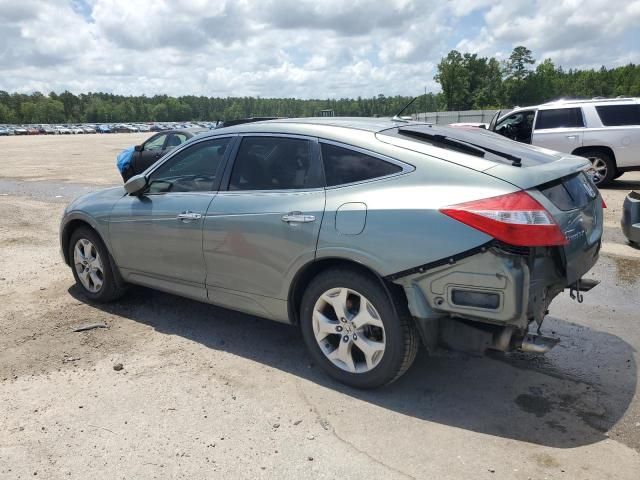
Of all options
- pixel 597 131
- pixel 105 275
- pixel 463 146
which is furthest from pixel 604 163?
pixel 105 275

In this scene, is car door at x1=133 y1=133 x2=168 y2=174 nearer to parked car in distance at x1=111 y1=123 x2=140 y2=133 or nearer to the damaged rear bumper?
the damaged rear bumper

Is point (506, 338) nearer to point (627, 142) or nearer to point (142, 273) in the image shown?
point (142, 273)

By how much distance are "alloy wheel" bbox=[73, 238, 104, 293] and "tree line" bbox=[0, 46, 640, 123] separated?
29.7 metres

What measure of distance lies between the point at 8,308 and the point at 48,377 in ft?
5.70

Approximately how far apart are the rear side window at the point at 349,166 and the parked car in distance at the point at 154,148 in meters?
9.55

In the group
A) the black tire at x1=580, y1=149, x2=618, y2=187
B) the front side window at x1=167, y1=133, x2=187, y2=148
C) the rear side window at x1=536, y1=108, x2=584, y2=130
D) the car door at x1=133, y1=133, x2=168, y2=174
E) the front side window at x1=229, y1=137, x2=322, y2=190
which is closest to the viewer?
the front side window at x1=229, y1=137, x2=322, y2=190

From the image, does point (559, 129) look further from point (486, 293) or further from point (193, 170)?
point (486, 293)

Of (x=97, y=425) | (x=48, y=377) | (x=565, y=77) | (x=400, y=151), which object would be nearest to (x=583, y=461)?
(x=400, y=151)

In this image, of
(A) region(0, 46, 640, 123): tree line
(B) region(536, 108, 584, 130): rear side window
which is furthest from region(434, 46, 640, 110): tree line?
(B) region(536, 108, 584, 130): rear side window

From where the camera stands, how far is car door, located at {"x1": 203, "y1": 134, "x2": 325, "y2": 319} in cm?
368

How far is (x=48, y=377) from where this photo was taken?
13.0 ft

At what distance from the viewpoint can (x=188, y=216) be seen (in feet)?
14.1

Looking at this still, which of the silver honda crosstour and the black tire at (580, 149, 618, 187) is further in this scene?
the black tire at (580, 149, 618, 187)

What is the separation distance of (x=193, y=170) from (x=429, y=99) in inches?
1455
